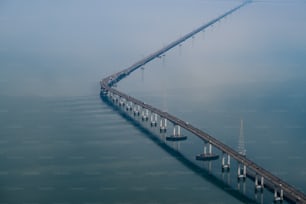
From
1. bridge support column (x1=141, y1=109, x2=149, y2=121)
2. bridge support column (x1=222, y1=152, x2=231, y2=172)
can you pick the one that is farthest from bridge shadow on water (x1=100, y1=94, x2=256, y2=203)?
bridge support column (x1=222, y1=152, x2=231, y2=172)

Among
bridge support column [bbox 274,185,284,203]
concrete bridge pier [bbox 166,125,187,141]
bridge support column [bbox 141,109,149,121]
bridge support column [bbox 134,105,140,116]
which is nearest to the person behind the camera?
bridge support column [bbox 274,185,284,203]

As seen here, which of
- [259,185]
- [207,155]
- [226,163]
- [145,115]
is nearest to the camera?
[259,185]

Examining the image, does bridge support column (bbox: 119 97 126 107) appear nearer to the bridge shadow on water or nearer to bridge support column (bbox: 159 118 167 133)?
the bridge shadow on water

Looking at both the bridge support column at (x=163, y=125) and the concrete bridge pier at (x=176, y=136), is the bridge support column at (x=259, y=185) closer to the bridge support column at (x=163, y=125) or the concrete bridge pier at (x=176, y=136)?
the concrete bridge pier at (x=176, y=136)

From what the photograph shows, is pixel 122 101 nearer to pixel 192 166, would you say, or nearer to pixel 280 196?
pixel 192 166

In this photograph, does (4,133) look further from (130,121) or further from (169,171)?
(169,171)

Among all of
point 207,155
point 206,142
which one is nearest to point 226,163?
point 207,155

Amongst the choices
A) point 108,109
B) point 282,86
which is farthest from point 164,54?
point 108,109

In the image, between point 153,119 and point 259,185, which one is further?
point 153,119

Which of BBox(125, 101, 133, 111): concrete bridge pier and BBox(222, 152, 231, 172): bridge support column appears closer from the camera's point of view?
BBox(222, 152, 231, 172): bridge support column
